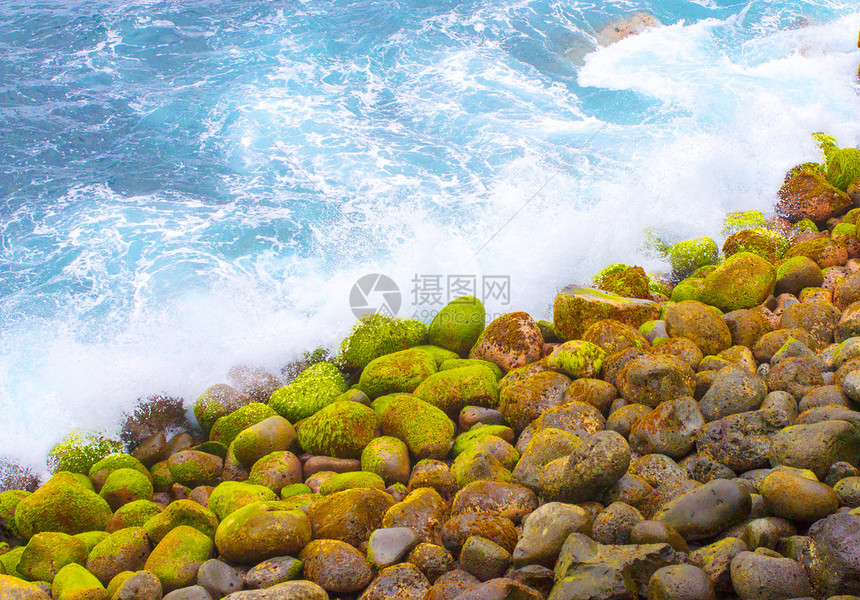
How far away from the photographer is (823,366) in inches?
180

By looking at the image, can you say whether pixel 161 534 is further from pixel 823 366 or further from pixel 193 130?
pixel 193 130

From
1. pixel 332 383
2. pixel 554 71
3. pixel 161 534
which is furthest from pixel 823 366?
pixel 554 71

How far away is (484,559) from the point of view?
3.55 m

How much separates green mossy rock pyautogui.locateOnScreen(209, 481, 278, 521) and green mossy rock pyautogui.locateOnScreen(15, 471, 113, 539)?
1.08 m

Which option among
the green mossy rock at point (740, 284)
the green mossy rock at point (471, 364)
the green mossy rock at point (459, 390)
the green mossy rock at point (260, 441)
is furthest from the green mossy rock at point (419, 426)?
the green mossy rock at point (740, 284)

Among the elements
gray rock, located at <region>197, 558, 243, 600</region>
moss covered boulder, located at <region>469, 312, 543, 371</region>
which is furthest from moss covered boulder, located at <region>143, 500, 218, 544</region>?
moss covered boulder, located at <region>469, 312, 543, 371</region>

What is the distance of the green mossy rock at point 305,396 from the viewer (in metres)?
6.27

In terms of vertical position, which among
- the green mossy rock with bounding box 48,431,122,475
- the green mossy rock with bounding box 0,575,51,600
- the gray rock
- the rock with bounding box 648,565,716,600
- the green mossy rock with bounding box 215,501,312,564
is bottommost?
the rock with bounding box 648,565,716,600

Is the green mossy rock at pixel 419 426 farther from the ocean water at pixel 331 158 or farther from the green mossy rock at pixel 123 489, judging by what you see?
the ocean water at pixel 331 158

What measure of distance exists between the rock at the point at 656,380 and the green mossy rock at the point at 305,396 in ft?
10.1

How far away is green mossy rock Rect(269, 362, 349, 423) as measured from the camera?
20.6 ft

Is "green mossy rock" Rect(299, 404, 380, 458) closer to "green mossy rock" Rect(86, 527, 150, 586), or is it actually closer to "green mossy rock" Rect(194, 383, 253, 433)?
"green mossy rock" Rect(194, 383, 253, 433)

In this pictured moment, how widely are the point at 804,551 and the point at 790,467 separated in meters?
0.68

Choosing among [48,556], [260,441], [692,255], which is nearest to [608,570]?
[260,441]
